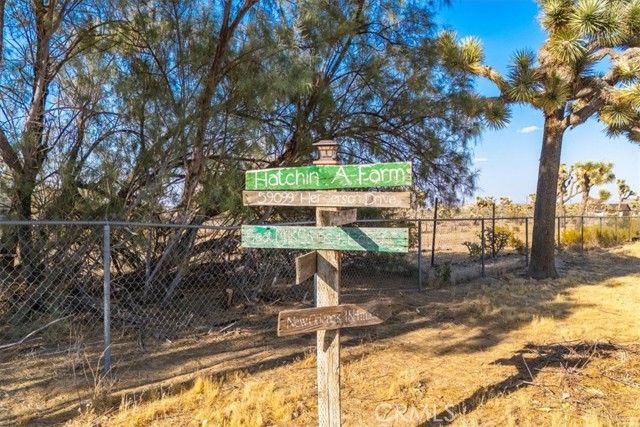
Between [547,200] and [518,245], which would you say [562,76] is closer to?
[547,200]

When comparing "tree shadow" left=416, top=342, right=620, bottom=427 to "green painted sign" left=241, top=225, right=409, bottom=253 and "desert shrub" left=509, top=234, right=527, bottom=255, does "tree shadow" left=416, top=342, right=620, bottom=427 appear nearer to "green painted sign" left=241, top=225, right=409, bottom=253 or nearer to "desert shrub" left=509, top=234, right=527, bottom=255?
"green painted sign" left=241, top=225, right=409, bottom=253

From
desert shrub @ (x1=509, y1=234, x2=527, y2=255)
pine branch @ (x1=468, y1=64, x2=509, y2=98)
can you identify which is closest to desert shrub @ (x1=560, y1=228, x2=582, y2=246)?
desert shrub @ (x1=509, y1=234, x2=527, y2=255)

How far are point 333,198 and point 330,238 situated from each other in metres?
0.28

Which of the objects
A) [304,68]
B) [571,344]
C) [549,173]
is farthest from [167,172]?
[549,173]

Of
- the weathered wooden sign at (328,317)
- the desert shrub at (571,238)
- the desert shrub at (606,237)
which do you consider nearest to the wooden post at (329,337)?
the weathered wooden sign at (328,317)

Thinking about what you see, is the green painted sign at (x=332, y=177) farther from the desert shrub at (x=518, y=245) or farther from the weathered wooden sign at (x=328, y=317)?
the desert shrub at (x=518, y=245)

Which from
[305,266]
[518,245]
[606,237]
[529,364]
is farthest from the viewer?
[606,237]

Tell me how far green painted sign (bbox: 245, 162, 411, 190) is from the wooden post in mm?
153

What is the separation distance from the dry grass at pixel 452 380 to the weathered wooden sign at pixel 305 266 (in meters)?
1.37

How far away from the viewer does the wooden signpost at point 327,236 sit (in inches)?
127

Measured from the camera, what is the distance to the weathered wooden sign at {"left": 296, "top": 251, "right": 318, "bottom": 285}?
337cm

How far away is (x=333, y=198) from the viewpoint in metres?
3.37

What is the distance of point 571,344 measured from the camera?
605cm

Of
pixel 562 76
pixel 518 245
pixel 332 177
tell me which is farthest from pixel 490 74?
pixel 332 177
